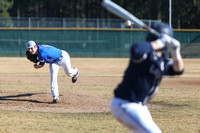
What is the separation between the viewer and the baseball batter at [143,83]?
429 centimetres

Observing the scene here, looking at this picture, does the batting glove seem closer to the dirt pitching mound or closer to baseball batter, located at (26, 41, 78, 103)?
the dirt pitching mound

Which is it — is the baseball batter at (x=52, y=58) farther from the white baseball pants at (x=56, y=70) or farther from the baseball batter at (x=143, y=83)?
the baseball batter at (x=143, y=83)

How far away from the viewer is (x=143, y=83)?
4391 mm

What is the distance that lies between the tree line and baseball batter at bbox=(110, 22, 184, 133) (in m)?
40.2

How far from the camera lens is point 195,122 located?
852 cm

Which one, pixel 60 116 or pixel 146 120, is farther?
pixel 60 116

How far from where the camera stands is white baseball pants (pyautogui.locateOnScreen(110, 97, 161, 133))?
4391 millimetres

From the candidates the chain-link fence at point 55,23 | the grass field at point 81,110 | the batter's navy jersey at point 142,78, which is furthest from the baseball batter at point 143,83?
the chain-link fence at point 55,23

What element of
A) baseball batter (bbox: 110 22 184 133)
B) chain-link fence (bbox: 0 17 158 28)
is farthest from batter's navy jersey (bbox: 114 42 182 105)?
chain-link fence (bbox: 0 17 158 28)

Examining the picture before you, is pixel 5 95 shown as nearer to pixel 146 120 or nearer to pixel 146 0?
pixel 146 120

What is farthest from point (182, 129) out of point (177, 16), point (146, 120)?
point (177, 16)

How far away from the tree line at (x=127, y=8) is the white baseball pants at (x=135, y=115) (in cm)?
4036

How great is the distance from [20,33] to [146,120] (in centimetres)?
2807

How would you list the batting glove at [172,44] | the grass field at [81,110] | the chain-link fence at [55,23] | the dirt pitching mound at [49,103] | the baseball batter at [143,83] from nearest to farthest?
the batting glove at [172,44], the baseball batter at [143,83], the grass field at [81,110], the dirt pitching mound at [49,103], the chain-link fence at [55,23]
